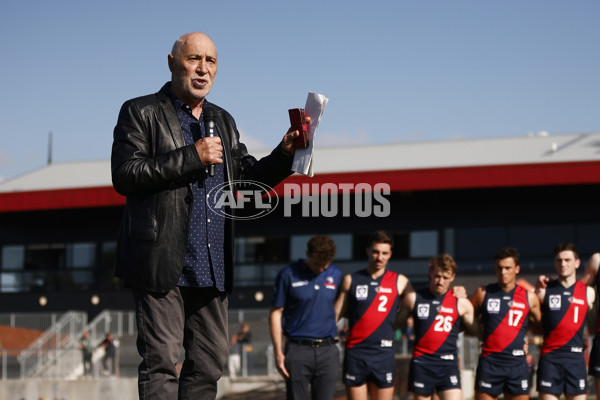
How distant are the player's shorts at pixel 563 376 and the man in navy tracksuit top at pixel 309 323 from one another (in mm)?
2629

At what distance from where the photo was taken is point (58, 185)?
110ft

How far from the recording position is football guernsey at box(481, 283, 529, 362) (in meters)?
10.3

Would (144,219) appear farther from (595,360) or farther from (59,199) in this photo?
(59,199)

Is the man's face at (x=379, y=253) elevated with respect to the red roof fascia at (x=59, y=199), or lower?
lower

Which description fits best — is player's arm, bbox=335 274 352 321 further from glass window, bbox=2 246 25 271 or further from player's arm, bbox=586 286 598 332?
glass window, bbox=2 246 25 271

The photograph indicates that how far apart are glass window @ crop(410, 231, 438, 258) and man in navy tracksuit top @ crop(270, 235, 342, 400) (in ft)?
60.4

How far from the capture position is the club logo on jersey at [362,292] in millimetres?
10078

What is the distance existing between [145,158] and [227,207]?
0.52 metres

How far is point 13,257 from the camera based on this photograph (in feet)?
109

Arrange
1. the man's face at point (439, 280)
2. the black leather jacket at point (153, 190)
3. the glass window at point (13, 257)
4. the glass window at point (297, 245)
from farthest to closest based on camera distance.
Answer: the glass window at point (13, 257) → the glass window at point (297, 245) → the man's face at point (439, 280) → the black leather jacket at point (153, 190)

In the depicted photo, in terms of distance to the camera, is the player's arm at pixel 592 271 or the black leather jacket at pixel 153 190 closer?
the black leather jacket at pixel 153 190

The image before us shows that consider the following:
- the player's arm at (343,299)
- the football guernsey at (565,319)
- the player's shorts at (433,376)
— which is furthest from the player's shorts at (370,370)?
the football guernsey at (565,319)

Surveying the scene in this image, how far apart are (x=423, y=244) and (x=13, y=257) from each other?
1607 cm

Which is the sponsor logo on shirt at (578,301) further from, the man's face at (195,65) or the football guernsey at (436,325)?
the man's face at (195,65)
